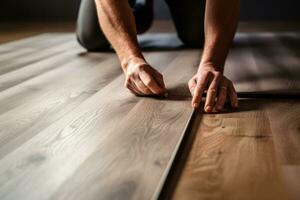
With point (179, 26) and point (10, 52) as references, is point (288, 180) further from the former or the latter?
point (10, 52)

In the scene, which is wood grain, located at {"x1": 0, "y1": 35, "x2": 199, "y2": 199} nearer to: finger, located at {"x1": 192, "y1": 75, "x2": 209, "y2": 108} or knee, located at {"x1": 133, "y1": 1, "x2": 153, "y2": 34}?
finger, located at {"x1": 192, "y1": 75, "x2": 209, "y2": 108}

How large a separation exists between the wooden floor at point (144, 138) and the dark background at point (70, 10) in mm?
1626

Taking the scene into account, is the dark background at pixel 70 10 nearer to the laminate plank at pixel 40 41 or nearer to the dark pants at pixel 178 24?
the laminate plank at pixel 40 41

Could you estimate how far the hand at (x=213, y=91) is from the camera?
1135mm

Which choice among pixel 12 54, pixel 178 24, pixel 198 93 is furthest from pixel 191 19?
pixel 198 93

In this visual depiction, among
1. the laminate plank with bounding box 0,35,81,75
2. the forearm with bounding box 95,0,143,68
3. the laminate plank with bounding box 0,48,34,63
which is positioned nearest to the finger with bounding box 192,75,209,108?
the forearm with bounding box 95,0,143,68

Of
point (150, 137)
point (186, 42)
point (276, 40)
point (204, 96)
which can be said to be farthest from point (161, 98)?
point (276, 40)

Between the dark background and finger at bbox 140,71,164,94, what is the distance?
223 cm

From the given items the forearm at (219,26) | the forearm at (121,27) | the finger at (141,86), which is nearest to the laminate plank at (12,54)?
the forearm at (121,27)

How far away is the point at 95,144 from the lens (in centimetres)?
96

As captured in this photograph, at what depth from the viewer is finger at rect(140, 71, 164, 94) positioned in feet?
4.06

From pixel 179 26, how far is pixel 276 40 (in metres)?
0.51

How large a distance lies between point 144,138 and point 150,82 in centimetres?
29

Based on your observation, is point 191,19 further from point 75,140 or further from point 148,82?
point 75,140
